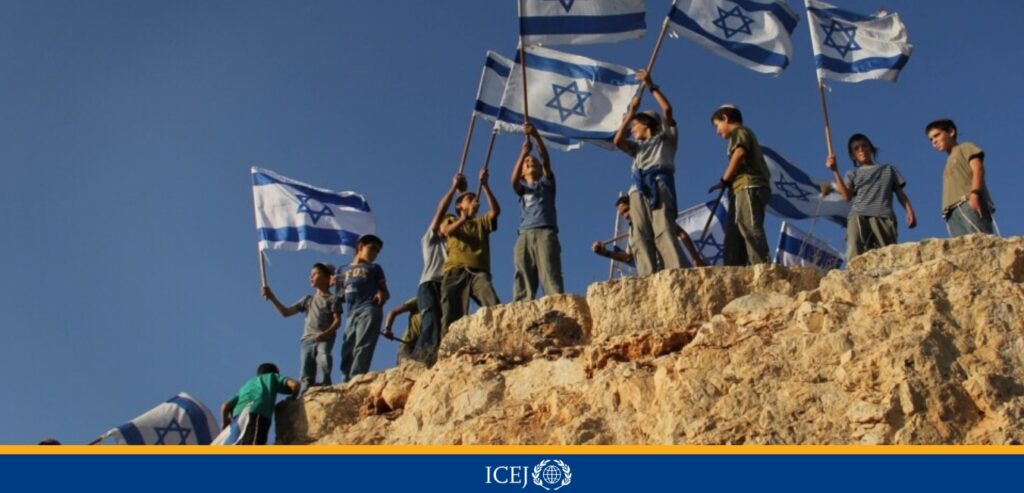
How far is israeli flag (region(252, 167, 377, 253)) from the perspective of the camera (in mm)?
14648

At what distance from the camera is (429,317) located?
11062mm

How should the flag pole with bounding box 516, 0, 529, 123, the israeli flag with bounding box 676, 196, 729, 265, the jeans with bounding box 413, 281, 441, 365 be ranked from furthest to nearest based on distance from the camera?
the israeli flag with bounding box 676, 196, 729, 265, the flag pole with bounding box 516, 0, 529, 123, the jeans with bounding box 413, 281, 441, 365

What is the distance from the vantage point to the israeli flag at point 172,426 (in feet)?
38.5

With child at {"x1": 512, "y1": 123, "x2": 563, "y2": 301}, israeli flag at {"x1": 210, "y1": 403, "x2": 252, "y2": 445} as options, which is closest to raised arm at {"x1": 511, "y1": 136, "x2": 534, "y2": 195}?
child at {"x1": 512, "y1": 123, "x2": 563, "y2": 301}

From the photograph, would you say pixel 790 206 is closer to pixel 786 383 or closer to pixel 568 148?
pixel 568 148

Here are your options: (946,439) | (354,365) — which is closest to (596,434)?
(946,439)

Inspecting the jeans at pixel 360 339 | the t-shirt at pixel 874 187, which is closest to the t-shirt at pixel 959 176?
the t-shirt at pixel 874 187

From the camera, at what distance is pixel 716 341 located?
7.78 m

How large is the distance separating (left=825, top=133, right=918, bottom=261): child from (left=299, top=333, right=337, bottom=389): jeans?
183 inches

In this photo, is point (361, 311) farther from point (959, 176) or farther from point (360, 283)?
point (959, 176)
